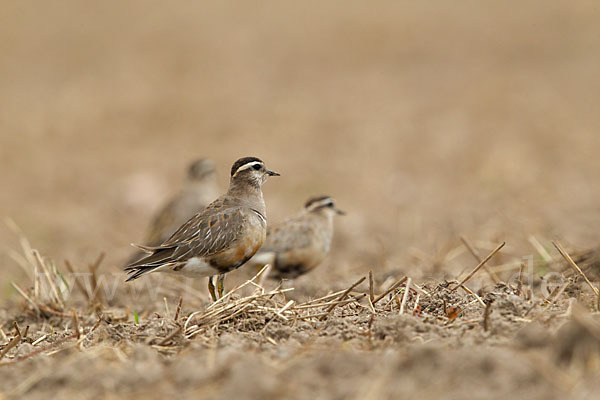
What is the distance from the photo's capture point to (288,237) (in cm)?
851

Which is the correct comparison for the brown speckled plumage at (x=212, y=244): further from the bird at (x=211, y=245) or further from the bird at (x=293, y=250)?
the bird at (x=293, y=250)

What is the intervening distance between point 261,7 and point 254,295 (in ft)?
71.3

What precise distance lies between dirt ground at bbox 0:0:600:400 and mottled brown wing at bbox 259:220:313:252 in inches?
20.1

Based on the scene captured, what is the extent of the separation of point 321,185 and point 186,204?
4.15m

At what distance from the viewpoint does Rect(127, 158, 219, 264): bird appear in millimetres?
10016

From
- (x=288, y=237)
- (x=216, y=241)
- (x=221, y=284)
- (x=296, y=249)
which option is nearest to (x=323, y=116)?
(x=288, y=237)

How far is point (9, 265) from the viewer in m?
10.2

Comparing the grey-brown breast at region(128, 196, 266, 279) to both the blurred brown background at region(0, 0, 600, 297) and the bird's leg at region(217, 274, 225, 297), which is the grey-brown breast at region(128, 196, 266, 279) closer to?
the bird's leg at region(217, 274, 225, 297)

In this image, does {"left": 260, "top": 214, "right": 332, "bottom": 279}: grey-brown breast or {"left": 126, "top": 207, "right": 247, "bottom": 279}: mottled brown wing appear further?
{"left": 260, "top": 214, "right": 332, "bottom": 279}: grey-brown breast

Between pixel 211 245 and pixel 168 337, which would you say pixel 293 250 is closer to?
pixel 211 245

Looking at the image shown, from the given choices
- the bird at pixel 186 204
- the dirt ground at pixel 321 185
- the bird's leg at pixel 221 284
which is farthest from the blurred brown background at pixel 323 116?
the bird's leg at pixel 221 284

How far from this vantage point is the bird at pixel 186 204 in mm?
10016

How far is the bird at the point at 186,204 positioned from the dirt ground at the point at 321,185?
2.39 feet

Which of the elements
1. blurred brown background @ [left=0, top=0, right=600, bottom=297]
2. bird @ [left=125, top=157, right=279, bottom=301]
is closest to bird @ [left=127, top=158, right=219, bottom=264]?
blurred brown background @ [left=0, top=0, right=600, bottom=297]
